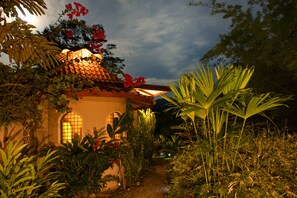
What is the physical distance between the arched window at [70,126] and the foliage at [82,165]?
4.53 feet

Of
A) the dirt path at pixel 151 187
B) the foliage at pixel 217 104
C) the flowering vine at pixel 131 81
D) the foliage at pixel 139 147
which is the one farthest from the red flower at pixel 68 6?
the dirt path at pixel 151 187

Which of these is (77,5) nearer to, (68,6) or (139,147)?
(68,6)

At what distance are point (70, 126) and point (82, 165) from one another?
210 cm

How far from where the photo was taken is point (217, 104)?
4.88 meters

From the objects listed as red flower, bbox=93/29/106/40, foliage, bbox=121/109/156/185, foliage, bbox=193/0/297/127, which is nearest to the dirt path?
foliage, bbox=121/109/156/185

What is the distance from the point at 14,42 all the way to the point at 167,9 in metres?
7.66

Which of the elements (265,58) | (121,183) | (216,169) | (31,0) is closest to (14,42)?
(31,0)

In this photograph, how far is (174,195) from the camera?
6.14 m

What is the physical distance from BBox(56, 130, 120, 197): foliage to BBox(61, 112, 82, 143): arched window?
138 centimetres

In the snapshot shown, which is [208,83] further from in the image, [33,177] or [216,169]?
[33,177]

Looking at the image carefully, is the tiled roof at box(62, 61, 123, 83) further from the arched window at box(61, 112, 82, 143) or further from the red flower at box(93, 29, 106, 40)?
the red flower at box(93, 29, 106, 40)

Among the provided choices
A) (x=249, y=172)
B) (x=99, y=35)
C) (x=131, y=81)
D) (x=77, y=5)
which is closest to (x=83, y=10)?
(x=77, y=5)

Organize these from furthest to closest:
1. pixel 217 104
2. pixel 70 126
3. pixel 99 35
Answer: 1. pixel 70 126
2. pixel 99 35
3. pixel 217 104

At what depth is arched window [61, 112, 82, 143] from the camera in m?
9.31
